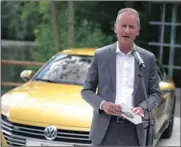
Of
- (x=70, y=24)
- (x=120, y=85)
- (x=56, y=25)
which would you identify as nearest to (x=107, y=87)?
(x=120, y=85)

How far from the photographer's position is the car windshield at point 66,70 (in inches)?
219

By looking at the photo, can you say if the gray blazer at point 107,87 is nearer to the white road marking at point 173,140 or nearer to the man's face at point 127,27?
the man's face at point 127,27

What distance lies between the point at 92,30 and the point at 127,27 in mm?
8166

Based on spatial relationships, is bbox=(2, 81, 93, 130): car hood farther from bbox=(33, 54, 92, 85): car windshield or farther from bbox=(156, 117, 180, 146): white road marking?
bbox=(156, 117, 180, 146): white road marking

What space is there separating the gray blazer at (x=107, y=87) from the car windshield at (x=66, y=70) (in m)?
2.61

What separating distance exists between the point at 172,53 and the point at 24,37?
8.75m

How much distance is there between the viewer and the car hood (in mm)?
4340

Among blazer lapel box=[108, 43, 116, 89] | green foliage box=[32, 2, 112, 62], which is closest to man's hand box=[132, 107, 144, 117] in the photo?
blazer lapel box=[108, 43, 116, 89]

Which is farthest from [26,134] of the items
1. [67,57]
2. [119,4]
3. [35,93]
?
[119,4]

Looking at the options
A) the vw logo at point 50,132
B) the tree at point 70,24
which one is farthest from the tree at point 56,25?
the vw logo at point 50,132

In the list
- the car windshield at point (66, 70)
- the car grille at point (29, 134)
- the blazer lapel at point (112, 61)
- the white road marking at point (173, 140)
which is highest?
the blazer lapel at point (112, 61)

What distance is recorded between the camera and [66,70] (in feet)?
18.8

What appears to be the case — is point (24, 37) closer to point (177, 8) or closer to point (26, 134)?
point (177, 8)

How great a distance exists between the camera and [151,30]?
38.5 ft
